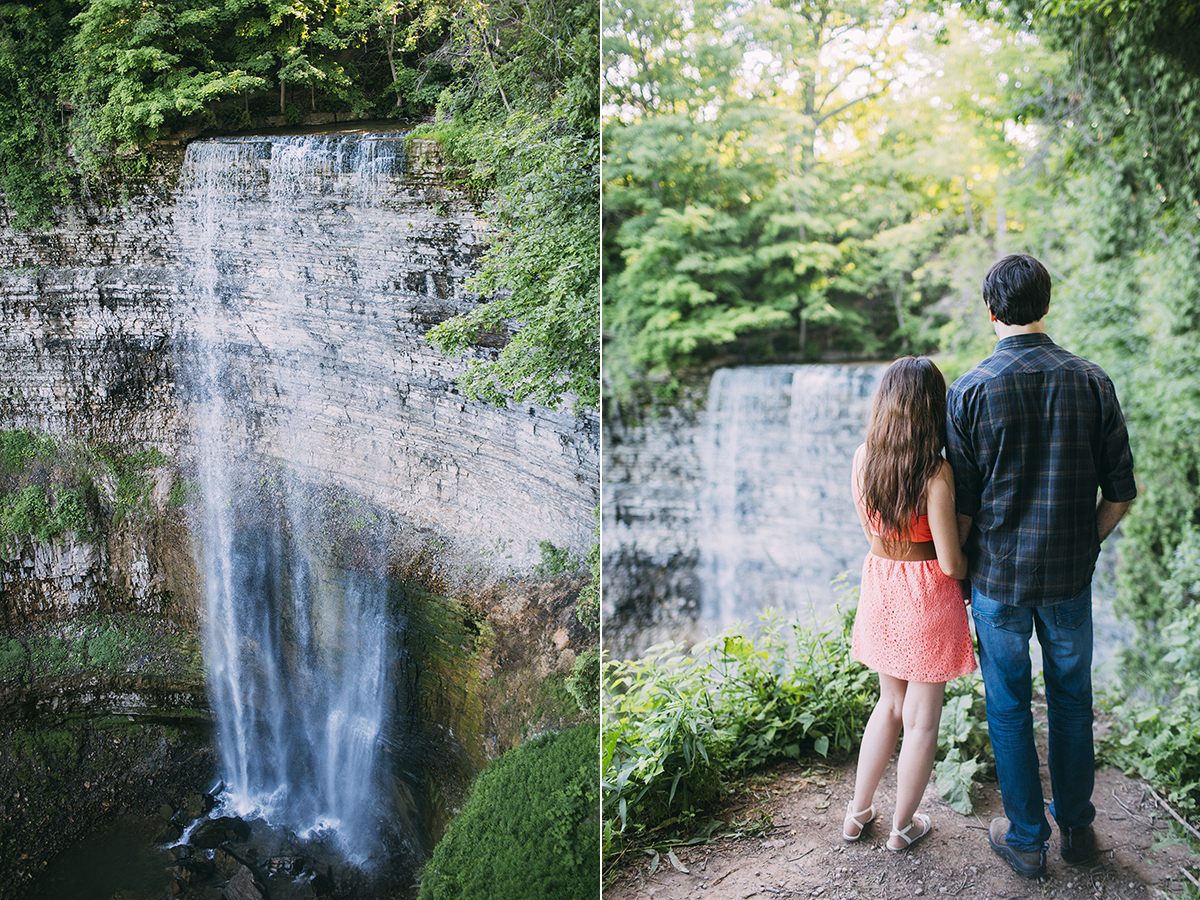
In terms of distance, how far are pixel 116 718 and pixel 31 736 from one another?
124 millimetres

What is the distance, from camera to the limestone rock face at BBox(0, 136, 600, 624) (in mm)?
1261

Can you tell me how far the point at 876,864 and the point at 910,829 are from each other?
12cm

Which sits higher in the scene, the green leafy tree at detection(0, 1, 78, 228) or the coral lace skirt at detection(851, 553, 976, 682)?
the green leafy tree at detection(0, 1, 78, 228)

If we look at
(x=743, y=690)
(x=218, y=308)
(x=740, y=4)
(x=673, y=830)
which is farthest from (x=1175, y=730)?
(x=740, y=4)

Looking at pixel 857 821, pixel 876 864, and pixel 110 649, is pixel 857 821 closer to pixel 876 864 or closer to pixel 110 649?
pixel 876 864

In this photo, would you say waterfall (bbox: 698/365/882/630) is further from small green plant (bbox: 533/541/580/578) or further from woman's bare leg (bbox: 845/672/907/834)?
small green plant (bbox: 533/541/580/578)

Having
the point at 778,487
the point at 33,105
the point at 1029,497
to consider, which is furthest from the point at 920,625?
the point at 778,487

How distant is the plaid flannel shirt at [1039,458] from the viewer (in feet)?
4.82

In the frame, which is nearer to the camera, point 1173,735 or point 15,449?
point 15,449

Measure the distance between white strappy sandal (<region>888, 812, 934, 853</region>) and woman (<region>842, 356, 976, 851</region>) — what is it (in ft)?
0.05

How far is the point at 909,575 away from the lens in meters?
1.56

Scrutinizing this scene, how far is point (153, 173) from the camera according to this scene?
1298mm

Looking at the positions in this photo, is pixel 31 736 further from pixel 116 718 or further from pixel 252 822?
pixel 252 822

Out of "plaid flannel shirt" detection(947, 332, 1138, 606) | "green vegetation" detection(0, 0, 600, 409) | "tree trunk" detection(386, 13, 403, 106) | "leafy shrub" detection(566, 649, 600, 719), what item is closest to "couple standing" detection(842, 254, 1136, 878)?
"plaid flannel shirt" detection(947, 332, 1138, 606)
